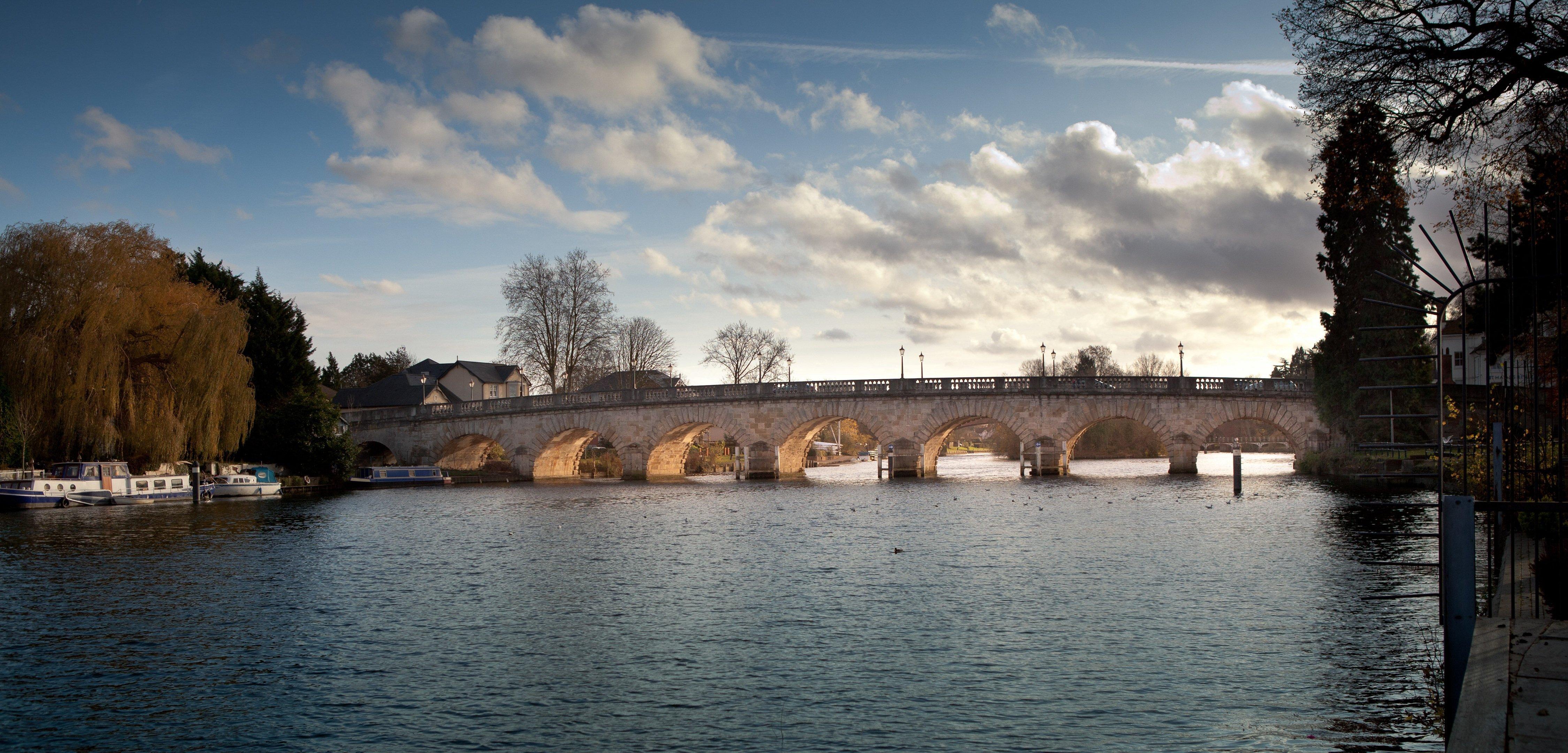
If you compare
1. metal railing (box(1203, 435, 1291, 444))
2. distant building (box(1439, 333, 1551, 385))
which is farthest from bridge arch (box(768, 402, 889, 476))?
metal railing (box(1203, 435, 1291, 444))

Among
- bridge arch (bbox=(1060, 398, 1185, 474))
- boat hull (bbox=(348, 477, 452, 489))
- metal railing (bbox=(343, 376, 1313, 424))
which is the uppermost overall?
metal railing (bbox=(343, 376, 1313, 424))

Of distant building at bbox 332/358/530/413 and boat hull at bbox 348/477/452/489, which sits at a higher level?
distant building at bbox 332/358/530/413

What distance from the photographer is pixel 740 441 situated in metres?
49.8

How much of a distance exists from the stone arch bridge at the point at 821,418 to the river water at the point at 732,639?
58.1 feet

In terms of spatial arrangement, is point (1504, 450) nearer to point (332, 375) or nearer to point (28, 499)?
point (28, 499)

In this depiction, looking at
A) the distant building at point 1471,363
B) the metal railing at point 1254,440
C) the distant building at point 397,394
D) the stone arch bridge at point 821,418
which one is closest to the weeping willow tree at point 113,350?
the stone arch bridge at point 821,418

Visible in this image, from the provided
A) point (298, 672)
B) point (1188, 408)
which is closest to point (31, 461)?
point (298, 672)

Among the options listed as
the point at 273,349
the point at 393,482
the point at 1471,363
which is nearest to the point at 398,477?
the point at 393,482

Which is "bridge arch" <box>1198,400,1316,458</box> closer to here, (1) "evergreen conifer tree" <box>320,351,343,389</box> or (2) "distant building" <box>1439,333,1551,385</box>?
(2) "distant building" <box>1439,333,1551,385</box>

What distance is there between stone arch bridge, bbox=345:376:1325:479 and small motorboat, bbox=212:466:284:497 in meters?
12.5

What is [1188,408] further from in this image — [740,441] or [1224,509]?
[740,441]

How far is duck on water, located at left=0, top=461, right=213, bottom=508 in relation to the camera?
32.3m

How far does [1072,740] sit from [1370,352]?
109ft

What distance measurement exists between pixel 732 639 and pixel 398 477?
41.7m
